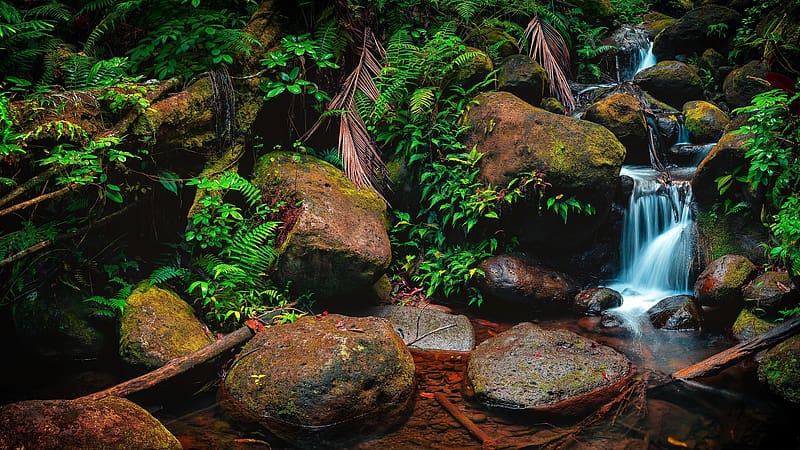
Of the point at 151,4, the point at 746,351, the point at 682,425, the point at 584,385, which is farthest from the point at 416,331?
the point at 151,4

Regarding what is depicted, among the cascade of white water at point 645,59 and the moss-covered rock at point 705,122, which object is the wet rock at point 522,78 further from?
the cascade of white water at point 645,59

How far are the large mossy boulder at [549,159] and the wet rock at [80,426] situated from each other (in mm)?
4664

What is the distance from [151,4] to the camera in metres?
6.00

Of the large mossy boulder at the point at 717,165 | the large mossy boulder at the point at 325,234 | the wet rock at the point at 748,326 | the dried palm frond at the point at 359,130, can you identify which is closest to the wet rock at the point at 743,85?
the large mossy boulder at the point at 717,165

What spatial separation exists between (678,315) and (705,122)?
146 inches

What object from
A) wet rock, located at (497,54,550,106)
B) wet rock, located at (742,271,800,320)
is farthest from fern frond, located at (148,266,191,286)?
wet rock, located at (742,271,800,320)

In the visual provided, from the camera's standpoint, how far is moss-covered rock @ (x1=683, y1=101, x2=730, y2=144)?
7926 mm

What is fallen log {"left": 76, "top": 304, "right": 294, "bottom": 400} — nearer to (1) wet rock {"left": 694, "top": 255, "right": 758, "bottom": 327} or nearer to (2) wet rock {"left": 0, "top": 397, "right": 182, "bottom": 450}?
(2) wet rock {"left": 0, "top": 397, "right": 182, "bottom": 450}

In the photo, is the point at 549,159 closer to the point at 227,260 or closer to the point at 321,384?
the point at 321,384

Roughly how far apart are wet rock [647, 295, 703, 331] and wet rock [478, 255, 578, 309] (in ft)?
3.29

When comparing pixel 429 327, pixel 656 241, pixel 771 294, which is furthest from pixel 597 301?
pixel 429 327

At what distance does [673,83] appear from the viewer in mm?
9008

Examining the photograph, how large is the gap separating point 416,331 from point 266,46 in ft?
13.3

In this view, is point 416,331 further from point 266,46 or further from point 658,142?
point 658,142
